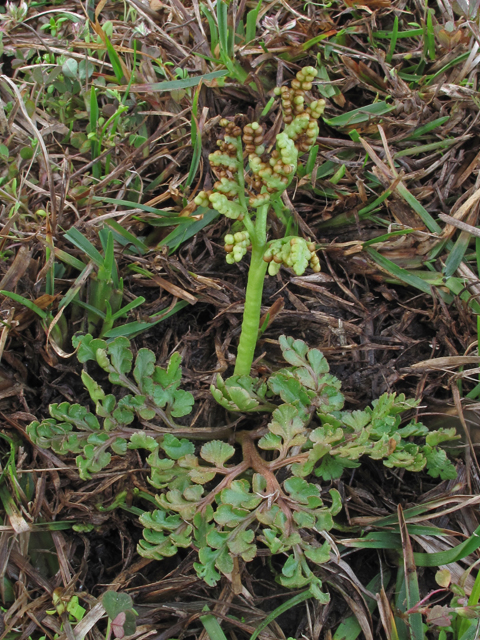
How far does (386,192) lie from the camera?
2748mm

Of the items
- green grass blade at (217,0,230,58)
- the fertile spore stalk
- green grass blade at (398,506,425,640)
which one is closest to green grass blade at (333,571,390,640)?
green grass blade at (398,506,425,640)

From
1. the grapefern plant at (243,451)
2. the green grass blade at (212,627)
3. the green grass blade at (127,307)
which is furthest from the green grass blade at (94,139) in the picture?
the green grass blade at (212,627)

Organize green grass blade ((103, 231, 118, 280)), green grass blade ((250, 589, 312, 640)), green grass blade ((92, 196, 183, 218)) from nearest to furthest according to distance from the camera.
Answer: green grass blade ((250, 589, 312, 640)) → green grass blade ((103, 231, 118, 280)) → green grass blade ((92, 196, 183, 218))

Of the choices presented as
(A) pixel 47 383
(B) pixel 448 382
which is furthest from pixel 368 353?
(A) pixel 47 383

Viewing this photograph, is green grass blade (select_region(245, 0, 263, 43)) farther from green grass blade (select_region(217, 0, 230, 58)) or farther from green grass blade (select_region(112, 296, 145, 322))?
green grass blade (select_region(112, 296, 145, 322))

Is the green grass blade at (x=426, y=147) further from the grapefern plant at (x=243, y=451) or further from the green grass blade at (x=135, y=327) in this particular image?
the green grass blade at (x=135, y=327)

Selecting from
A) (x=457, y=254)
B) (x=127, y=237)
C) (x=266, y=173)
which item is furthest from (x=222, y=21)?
(x=457, y=254)

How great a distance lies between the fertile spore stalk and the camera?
190 centimetres

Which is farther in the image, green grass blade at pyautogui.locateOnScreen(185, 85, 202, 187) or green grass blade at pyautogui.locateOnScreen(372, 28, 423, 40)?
green grass blade at pyautogui.locateOnScreen(372, 28, 423, 40)

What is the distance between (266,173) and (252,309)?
1.84 feet

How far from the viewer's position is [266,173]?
195cm

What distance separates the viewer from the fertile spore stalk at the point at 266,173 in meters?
1.90

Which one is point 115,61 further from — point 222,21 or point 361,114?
point 361,114

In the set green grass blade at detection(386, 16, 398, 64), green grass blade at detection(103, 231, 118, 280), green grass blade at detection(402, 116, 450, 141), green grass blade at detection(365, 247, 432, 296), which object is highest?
green grass blade at detection(386, 16, 398, 64)
